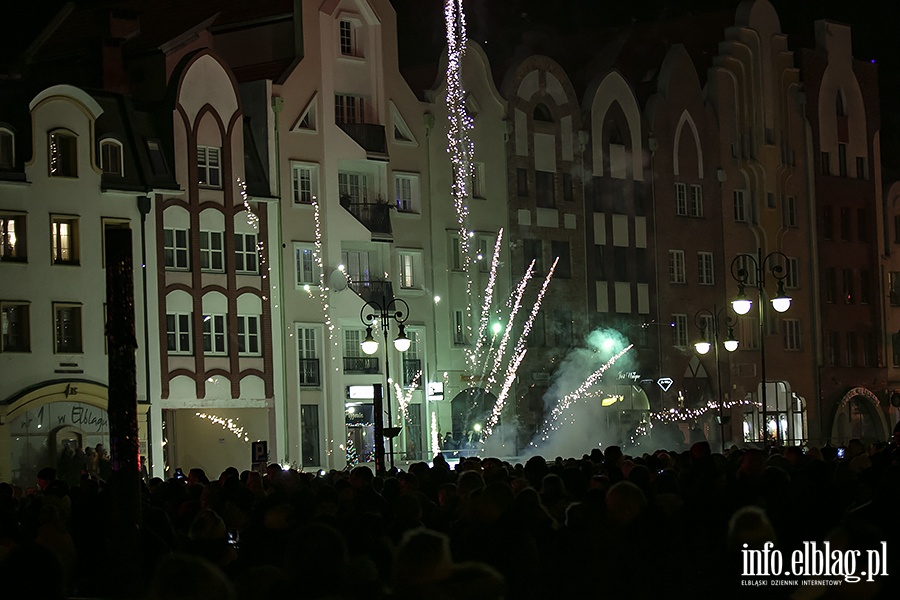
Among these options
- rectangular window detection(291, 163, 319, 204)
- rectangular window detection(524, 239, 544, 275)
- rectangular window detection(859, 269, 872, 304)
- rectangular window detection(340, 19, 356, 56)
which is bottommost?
rectangular window detection(859, 269, 872, 304)

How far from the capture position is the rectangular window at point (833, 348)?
7344cm

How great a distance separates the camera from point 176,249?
50906 millimetres

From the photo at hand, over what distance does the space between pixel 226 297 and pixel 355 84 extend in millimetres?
9730

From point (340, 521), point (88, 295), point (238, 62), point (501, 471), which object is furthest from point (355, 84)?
point (340, 521)

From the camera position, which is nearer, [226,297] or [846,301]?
[226,297]

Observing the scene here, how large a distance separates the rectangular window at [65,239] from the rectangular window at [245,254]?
5800 mm

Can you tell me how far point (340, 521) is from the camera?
12.2 meters

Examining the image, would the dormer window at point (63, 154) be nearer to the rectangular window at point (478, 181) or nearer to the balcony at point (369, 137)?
the balcony at point (369, 137)

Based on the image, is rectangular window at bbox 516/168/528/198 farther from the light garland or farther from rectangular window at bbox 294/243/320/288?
the light garland

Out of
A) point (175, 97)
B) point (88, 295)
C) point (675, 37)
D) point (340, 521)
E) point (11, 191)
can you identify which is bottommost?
point (340, 521)

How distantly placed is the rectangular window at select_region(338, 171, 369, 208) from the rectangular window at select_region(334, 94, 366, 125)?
6.22 feet

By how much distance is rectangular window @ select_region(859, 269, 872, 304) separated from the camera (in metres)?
75.9

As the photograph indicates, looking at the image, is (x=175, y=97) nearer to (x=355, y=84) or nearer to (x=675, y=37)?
(x=355, y=84)

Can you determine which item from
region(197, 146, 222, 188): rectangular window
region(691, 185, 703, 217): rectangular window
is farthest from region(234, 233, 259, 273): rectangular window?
region(691, 185, 703, 217): rectangular window
